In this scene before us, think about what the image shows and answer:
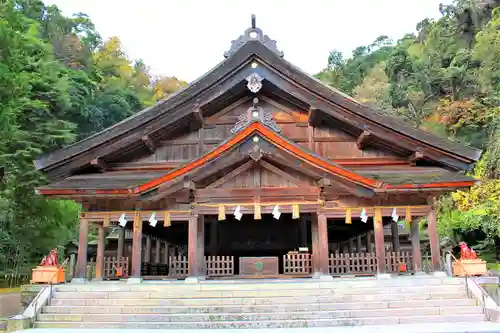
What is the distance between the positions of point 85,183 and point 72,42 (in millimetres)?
48815

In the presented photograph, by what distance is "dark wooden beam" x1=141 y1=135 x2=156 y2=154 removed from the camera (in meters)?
13.9

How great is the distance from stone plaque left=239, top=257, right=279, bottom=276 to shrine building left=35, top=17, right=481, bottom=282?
3 cm

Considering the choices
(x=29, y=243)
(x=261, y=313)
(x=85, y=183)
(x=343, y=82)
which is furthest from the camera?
(x=343, y=82)

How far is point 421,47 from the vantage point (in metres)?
58.0

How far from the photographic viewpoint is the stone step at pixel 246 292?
10.7 meters

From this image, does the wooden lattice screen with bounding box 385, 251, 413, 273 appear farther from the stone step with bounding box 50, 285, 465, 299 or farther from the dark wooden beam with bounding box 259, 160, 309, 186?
the dark wooden beam with bounding box 259, 160, 309, 186

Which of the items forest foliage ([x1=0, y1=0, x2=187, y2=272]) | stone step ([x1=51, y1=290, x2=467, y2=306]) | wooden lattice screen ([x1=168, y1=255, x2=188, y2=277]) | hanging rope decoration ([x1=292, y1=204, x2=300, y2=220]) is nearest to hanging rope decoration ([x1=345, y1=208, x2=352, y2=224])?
hanging rope decoration ([x1=292, y1=204, x2=300, y2=220])

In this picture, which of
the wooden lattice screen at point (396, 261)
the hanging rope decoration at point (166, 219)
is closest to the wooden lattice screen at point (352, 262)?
the wooden lattice screen at point (396, 261)

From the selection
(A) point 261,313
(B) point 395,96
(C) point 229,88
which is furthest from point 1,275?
(B) point 395,96

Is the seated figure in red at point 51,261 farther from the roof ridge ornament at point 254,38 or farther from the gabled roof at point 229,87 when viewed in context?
the roof ridge ornament at point 254,38

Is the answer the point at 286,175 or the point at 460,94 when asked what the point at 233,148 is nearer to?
the point at 286,175

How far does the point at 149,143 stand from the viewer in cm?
1423

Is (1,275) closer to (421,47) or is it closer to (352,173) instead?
(352,173)

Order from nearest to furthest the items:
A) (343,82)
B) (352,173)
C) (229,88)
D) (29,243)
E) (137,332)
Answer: (137,332) < (352,173) < (229,88) < (29,243) < (343,82)
